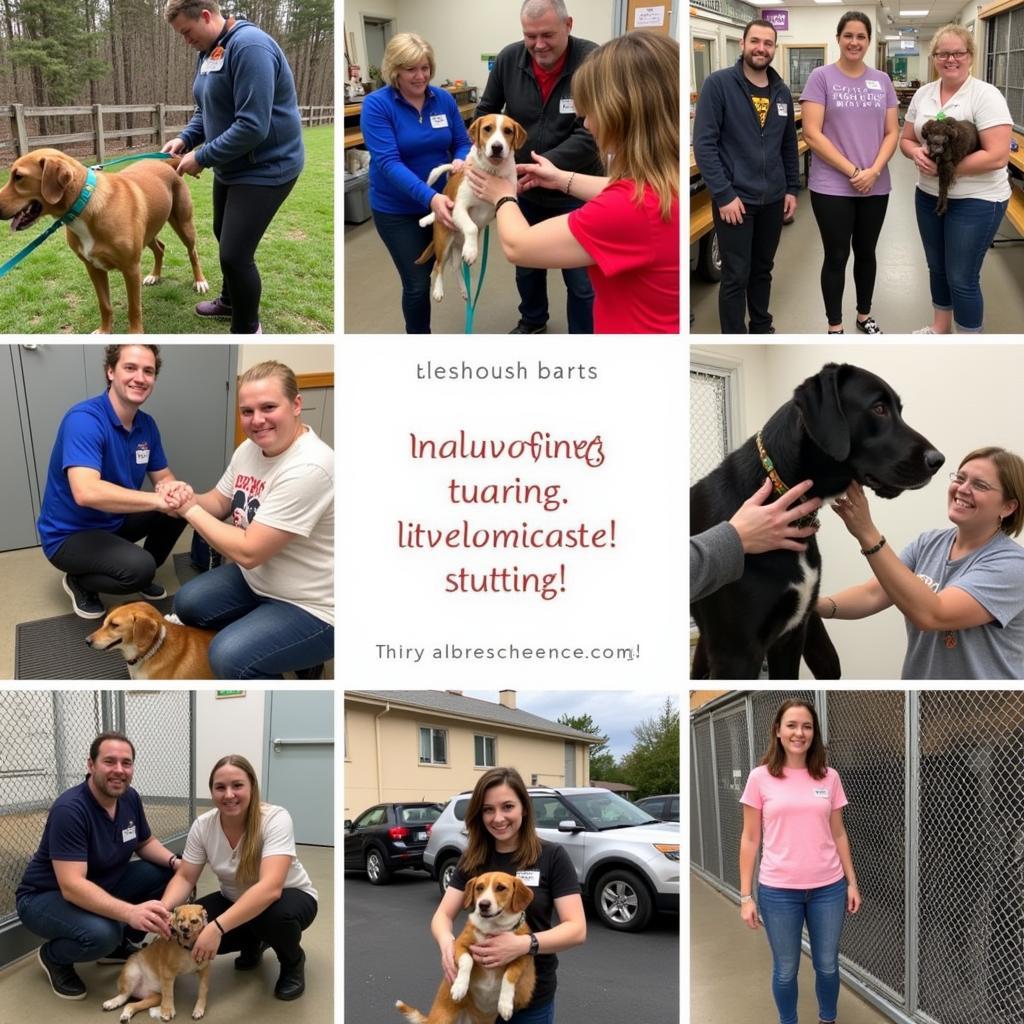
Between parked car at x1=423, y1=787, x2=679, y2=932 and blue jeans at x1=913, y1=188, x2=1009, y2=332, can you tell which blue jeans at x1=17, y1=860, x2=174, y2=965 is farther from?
blue jeans at x1=913, y1=188, x2=1009, y2=332

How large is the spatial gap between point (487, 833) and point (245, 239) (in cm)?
179

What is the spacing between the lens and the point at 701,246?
2742 mm

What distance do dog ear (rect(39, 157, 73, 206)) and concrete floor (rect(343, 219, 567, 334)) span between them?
0.78m

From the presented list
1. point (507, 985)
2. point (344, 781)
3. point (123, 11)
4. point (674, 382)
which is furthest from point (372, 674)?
point (123, 11)

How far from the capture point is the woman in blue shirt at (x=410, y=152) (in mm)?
2367

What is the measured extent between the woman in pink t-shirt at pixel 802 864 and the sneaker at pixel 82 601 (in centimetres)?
200

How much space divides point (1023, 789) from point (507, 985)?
152cm

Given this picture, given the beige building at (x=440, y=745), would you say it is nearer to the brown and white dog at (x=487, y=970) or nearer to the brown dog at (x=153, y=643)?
the brown and white dog at (x=487, y=970)

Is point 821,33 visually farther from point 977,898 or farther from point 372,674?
point 977,898

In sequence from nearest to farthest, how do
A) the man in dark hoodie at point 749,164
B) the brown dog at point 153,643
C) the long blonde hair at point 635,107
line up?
the long blonde hair at point 635,107 → the brown dog at point 153,643 → the man in dark hoodie at point 749,164

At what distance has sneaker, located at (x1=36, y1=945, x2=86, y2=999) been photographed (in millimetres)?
2717

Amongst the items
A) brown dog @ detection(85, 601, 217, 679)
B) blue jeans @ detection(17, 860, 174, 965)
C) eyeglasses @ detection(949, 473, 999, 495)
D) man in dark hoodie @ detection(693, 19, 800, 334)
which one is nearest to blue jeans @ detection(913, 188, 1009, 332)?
man in dark hoodie @ detection(693, 19, 800, 334)

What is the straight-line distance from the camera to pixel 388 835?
2662 millimetres

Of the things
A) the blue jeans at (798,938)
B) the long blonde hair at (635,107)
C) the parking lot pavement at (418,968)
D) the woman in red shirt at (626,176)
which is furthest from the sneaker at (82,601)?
the blue jeans at (798,938)
